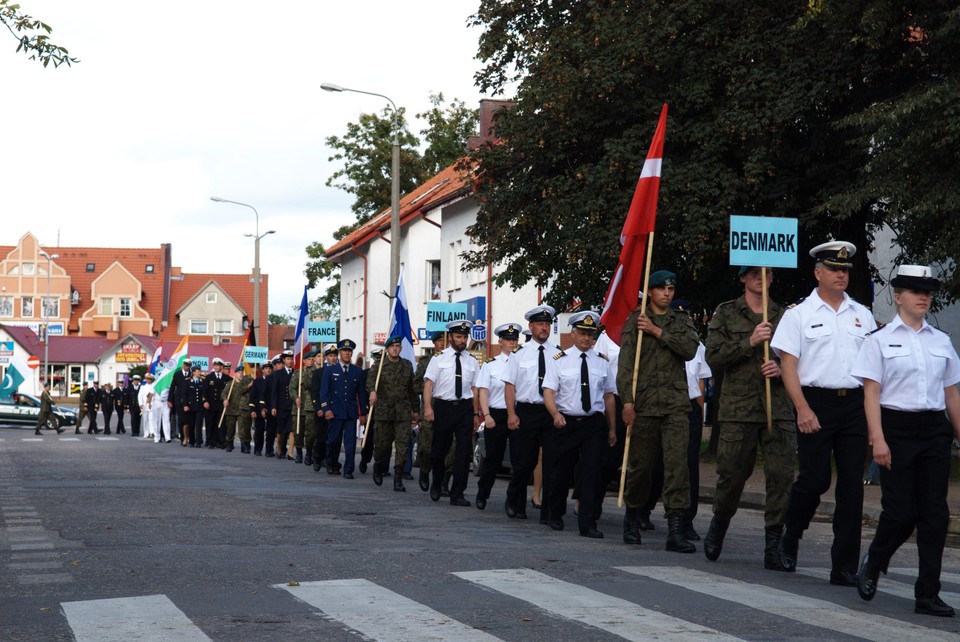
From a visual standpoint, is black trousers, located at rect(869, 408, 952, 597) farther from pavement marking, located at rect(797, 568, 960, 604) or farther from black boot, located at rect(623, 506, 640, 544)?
black boot, located at rect(623, 506, 640, 544)

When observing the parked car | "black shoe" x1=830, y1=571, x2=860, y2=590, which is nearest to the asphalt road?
"black shoe" x1=830, y1=571, x2=860, y2=590

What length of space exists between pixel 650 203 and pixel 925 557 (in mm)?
5086

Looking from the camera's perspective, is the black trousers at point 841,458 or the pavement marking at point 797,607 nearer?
the pavement marking at point 797,607

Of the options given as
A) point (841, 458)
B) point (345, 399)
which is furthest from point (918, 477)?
point (345, 399)

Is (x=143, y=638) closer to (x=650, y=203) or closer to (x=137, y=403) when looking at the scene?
(x=650, y=203)

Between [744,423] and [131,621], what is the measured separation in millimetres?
4570

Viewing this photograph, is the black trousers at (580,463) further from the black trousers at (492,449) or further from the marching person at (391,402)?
the marching person at (391,402)

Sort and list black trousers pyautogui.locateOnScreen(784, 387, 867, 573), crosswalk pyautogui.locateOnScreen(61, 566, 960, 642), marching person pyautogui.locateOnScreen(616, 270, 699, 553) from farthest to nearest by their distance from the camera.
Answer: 1. marching person pyautogui.locateOnScreen(616, 270, 699, 553)
2. black trousers pyautogui.locateOnScreen(784, 387, 867, 573)
3. crosswalk pyautogui.locateOnScreen(61, 566, 960, 642)

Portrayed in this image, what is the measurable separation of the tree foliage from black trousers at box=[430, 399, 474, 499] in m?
7.42

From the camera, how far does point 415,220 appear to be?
56.6m

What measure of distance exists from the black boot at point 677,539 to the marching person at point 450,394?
549 centimetres

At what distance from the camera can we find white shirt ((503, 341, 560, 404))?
13102 mm

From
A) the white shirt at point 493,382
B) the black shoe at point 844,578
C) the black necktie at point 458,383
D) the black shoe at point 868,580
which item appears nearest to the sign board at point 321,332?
the black necktie at point 458,383

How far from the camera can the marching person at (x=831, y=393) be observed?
28.9 feet
